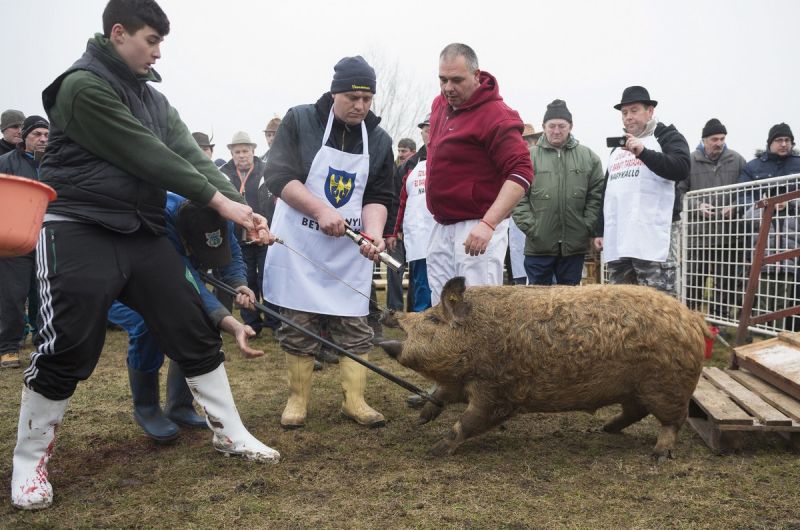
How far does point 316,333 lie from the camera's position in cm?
462

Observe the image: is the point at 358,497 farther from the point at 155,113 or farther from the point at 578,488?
the point at 155,113

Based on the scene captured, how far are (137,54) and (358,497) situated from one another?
235 centimetres

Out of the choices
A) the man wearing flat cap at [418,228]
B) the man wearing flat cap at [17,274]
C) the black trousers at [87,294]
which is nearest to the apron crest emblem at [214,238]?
the black trousers at [87,294]

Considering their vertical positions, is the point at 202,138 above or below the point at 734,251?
above

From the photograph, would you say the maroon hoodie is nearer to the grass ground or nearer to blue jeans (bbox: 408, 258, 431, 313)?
the grass ground

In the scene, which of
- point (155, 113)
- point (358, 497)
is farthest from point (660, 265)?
point (155, 113)

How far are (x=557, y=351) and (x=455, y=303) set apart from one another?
2.02 ft

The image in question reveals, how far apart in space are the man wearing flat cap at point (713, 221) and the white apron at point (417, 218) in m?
2.82

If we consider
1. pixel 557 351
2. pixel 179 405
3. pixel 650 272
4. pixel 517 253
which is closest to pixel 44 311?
pixel 179 405

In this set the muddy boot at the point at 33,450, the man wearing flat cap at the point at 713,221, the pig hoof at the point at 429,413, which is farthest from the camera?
the man wearing flat cap at the point at 713,221

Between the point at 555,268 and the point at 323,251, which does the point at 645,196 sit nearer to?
the point at 555,268

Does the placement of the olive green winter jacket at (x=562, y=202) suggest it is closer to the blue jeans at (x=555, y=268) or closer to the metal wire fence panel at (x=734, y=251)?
the blue jeans at (x=555, y=268)

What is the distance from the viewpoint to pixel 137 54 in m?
3.15

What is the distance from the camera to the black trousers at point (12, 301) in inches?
254
